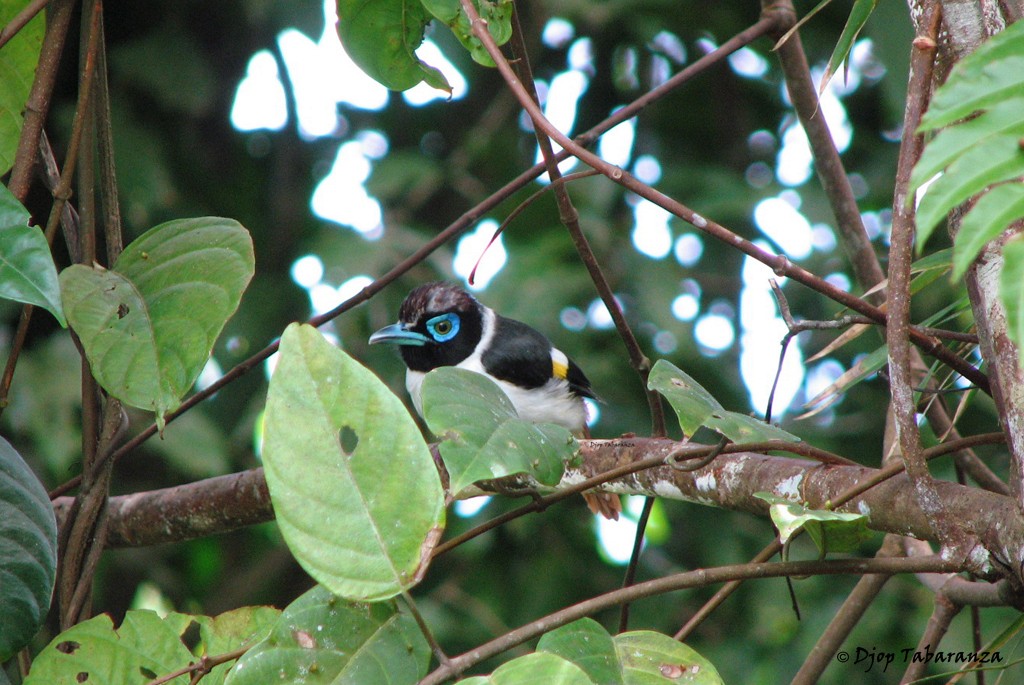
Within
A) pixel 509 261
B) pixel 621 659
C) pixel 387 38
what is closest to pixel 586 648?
pixel 621 659

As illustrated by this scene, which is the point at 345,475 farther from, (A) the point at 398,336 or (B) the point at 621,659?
(A) the point at 398,336

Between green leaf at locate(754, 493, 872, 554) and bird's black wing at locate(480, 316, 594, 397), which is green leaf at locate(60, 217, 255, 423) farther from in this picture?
bird's black wing at locate(480, 316, 594, 397)

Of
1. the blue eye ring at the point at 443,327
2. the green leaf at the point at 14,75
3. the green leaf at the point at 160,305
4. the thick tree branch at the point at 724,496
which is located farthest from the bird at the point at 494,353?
the green leaf at the point at 160,305

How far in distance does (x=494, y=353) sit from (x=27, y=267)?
3229 millimetres

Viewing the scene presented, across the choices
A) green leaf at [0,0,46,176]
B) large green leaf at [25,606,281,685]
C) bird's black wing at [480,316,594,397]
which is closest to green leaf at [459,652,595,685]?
large green leaf at [25,606,281,685]

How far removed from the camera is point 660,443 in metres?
2.28

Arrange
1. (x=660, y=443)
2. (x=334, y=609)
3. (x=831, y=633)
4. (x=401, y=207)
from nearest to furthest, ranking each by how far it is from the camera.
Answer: (x=334, y=609)
(x=660, y=443)
(x=831, y=633)
(x=401, y=207)

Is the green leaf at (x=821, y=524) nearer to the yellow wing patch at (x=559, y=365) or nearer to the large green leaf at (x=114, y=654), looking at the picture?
the large green leaf at (x=114, y=654)

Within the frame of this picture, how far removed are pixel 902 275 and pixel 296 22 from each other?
12.7 ft

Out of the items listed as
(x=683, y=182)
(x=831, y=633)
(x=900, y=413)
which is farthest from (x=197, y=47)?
(x=900, y=413)

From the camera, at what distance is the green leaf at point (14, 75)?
6.73 ft

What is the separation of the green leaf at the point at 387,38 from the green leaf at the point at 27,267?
83 centimetres

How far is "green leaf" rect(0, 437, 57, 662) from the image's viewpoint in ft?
5.49

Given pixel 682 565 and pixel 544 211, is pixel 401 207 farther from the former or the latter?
pixel 682 565
